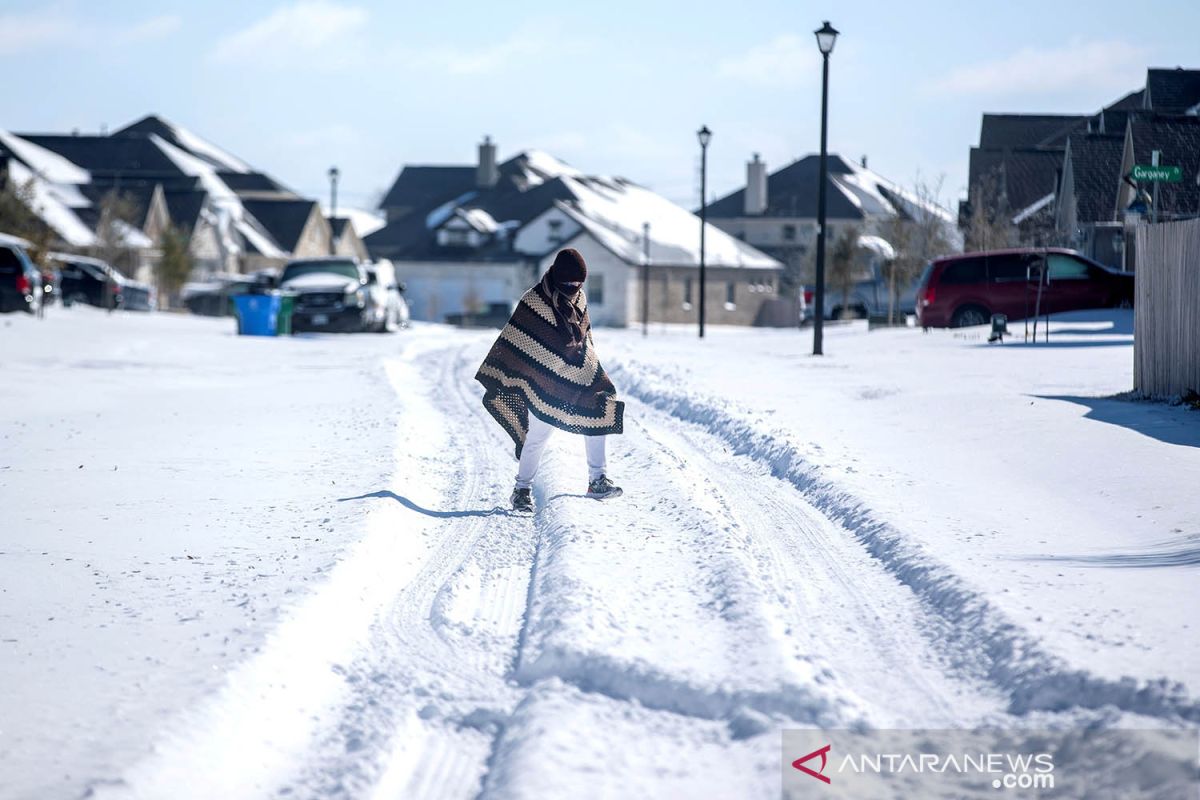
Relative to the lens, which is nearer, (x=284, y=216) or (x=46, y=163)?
(x=46, y=163)

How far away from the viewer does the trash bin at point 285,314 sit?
31247 millimetres

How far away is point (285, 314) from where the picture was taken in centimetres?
3144

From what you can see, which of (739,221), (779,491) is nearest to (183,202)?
(739,221)

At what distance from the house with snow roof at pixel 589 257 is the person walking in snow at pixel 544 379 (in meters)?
57.3

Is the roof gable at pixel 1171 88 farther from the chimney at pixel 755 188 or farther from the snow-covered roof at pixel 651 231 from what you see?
the chimney at pixel 755 188

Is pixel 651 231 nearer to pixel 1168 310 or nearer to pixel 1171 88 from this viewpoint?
pixel 1171 88

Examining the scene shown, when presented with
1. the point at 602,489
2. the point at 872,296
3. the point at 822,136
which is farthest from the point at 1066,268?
the point at 602,489

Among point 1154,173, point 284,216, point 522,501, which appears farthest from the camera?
point 284,216

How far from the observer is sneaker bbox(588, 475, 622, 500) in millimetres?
9320

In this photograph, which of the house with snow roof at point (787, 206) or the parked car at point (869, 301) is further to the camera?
the house with snow roof at point (787, 206)

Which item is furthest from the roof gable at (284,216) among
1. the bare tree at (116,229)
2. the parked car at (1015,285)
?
the parked car at (1015,285)

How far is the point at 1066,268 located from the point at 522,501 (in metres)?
21.4

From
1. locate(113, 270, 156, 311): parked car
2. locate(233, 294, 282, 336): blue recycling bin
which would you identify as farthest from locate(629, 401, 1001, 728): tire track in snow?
locate(113, 270, 156, 311): parked car

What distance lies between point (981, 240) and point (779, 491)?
108 feet
